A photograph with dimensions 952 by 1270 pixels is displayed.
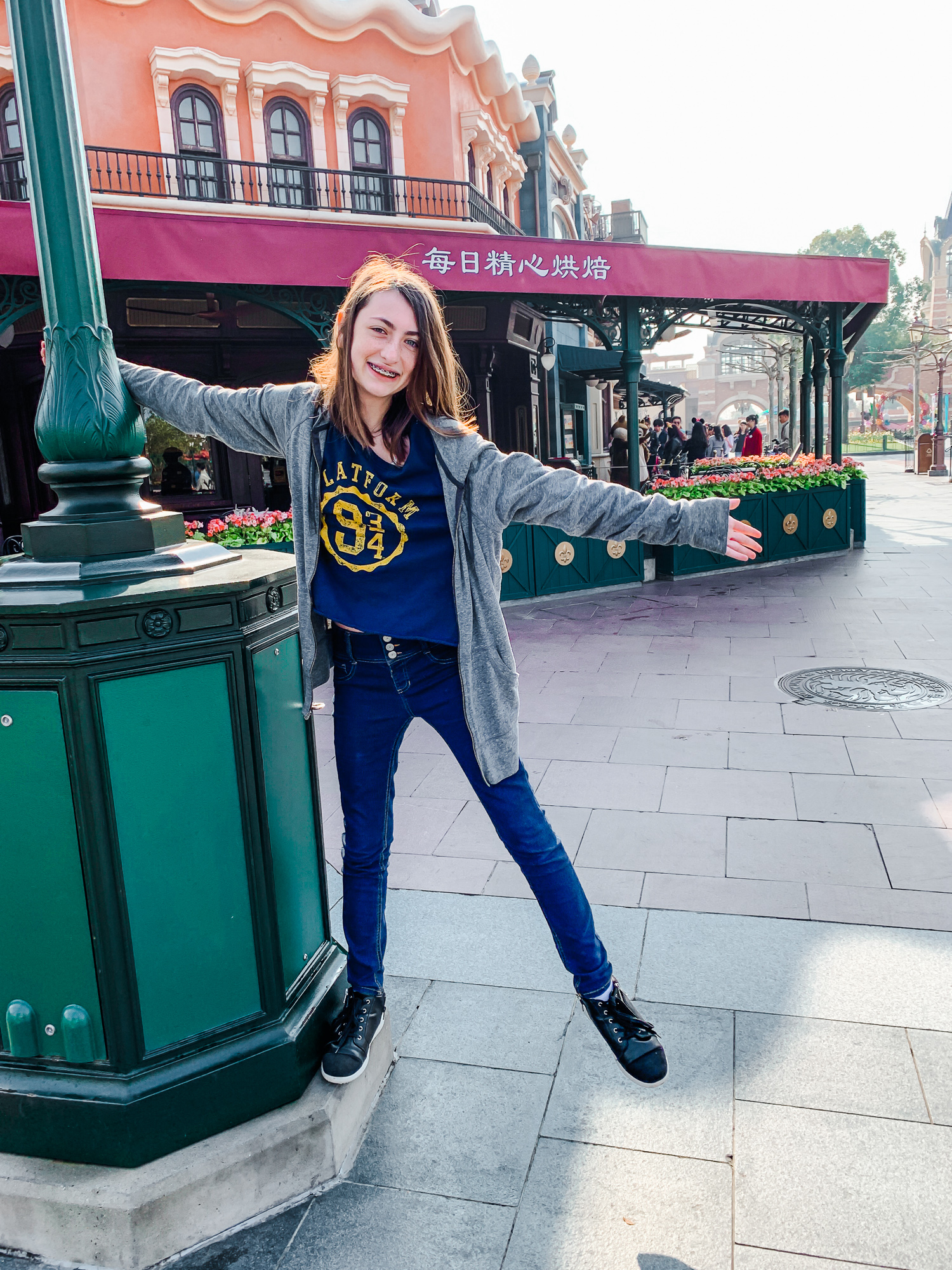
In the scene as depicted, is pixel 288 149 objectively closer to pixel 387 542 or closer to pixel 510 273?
pixel 510 273

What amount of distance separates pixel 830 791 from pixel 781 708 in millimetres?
1441

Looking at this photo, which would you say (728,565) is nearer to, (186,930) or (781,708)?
(781,708)

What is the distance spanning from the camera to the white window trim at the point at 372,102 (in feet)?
55.0

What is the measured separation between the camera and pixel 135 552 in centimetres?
218

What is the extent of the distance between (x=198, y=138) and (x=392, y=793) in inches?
671

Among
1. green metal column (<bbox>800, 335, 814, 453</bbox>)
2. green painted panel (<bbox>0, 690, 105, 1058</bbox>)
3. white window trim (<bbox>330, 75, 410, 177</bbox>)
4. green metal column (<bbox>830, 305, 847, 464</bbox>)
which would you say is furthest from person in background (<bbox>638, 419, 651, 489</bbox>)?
green painted panel (<bbox>0, 690, 105, 1058</bbox>)

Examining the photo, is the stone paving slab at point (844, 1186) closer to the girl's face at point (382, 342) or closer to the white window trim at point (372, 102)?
the girl's face at point (382, 342)

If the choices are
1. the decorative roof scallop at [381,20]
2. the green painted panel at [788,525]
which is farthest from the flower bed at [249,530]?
the decorative roof scallop at [381,20]

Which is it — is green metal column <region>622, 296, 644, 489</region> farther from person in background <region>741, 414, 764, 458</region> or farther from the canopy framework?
person in background <region>741, 414, 764, 458</region>

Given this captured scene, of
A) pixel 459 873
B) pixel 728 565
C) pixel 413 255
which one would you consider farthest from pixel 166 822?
pixel 728 565

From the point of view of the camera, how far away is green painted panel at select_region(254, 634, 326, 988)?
7.43 feet

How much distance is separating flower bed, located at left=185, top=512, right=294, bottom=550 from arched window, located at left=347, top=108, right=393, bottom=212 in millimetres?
9914

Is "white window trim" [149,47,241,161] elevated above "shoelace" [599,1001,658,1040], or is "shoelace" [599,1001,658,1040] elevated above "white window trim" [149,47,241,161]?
"white window trim" [149,47,241,161]

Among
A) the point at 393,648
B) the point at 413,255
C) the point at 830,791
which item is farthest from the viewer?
the point at 413,255
